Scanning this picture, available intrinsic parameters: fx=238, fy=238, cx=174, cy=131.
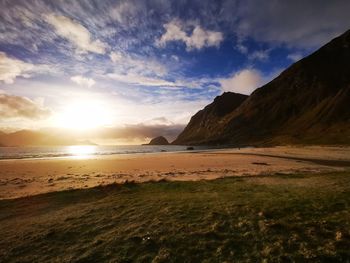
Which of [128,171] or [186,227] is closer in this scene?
[186,227]

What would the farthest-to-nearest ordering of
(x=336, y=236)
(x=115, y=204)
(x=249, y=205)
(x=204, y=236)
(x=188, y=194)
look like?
(x=188, y=194), (x=115, y=204), (x=249, y=205), (x=204, y=236), (x=336, y=236)

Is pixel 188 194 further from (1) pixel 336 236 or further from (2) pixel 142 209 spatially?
(1) pixel 336 236

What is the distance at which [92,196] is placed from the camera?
45.6 feet

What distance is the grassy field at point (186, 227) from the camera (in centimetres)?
626

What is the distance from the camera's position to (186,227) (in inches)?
316

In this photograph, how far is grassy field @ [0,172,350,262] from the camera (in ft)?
20.5

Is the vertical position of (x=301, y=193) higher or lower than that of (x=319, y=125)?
lower

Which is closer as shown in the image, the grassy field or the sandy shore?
the grassy field

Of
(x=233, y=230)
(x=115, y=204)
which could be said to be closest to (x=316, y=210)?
(x=233, y=230)

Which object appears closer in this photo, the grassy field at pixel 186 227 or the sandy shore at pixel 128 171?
the grassy field at pixel 186 227

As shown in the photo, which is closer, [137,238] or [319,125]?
[137,238]

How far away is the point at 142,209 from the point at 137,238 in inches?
123

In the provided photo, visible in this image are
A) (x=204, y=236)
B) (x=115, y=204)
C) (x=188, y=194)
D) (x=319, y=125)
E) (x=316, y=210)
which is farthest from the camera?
(x=319, y=125)

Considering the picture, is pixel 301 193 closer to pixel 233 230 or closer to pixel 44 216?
pixel 233 230
